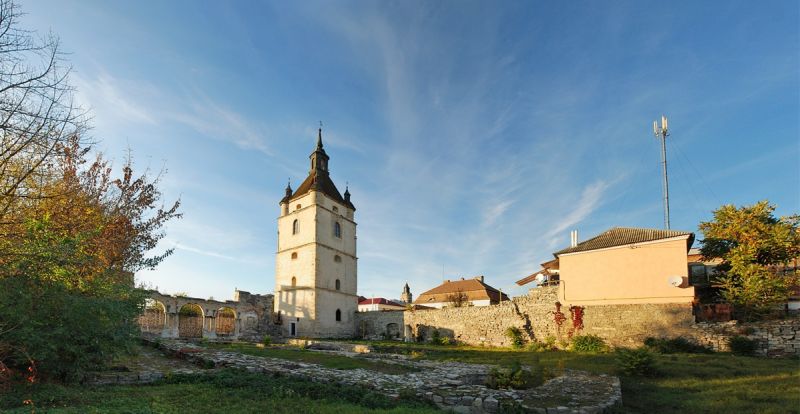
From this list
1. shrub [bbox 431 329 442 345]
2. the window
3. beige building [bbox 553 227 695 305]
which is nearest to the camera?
beige building [bbox 553 227 695 305]

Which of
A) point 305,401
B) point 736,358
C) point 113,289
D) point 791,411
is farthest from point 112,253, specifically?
point 736,358

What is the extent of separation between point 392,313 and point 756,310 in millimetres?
21090

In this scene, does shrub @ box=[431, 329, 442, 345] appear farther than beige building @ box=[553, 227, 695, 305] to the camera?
Yes

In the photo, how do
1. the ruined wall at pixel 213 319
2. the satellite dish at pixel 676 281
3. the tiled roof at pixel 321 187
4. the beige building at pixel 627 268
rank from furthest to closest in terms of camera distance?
1. the tiled roof at pixel 321 187
2. the ruined wall at pixel 213 319
3. the beige building at pixel 627 268
4. the satellite dish at pixel 676 281

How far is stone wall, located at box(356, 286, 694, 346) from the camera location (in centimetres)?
1732

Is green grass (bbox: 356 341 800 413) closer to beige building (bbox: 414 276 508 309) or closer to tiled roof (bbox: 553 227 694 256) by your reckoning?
tiled roof (bbox: 553 227 694 256)

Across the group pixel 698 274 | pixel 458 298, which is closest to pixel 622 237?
pixel 698 274

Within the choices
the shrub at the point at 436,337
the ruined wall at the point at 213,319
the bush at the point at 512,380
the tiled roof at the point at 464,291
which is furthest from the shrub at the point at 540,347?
the tiled roof at the point at 464,291

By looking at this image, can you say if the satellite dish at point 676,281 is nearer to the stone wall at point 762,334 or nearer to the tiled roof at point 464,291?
the stone wall at point 762,334

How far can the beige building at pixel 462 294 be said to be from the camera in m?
41.3

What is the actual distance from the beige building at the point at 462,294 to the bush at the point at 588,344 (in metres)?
21.7

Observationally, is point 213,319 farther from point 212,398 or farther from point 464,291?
point 464,291

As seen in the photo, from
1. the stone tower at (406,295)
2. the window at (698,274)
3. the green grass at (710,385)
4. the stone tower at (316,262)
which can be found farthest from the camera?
the stone tower at (406,295)

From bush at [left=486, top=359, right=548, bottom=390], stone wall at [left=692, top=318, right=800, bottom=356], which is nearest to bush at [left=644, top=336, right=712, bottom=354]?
stone wall at [left=692, top=318, right=800, bottom=356]
